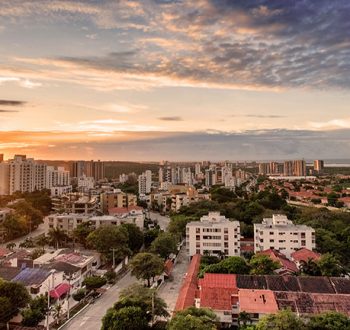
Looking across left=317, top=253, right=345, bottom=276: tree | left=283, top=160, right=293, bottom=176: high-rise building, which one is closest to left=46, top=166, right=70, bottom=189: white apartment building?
left=317, top=253, right=345, bottom=276: tree

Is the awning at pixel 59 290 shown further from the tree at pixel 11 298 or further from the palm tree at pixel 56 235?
the palm tree at pixel 56 235

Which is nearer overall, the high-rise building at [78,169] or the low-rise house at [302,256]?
the low-rise house at [302,256]

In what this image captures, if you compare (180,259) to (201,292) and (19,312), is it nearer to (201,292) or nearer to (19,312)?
(201,292)

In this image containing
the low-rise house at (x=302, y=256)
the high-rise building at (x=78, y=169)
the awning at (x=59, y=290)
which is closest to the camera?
the awning at (x=59, y=290)

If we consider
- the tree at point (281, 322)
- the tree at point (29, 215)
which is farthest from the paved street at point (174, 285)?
the tree at point (29, 215)

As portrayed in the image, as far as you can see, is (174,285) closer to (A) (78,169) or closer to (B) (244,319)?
(B) (244,319)

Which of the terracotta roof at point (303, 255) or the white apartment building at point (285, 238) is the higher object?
the white apartment building at point (285, 238)
